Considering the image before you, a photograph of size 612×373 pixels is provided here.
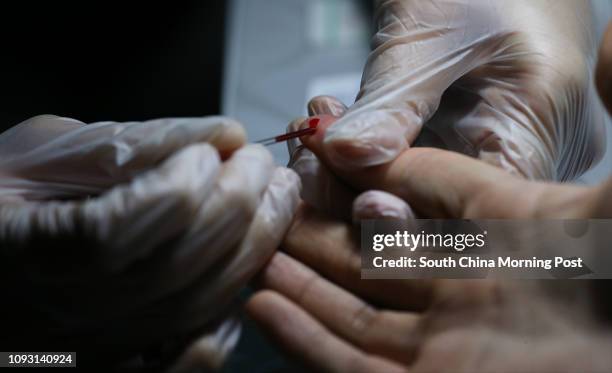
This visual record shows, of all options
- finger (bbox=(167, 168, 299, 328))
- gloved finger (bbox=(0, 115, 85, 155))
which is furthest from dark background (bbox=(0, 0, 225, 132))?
finger (bbox=(167, 168, 299, 328))

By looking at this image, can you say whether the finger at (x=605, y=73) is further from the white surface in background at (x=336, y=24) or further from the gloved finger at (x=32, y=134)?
Result: the white surface in background at (x=336, y=24)

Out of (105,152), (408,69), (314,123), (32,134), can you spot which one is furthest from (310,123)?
(32,134)

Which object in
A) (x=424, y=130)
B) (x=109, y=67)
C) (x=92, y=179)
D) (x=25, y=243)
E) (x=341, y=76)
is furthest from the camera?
(x=341, y=76)

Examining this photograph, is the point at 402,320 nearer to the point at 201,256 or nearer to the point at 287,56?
the point at 201,256

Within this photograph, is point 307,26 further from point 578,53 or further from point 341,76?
point 578,53

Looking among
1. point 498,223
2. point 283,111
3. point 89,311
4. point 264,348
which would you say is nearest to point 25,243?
point 89,311

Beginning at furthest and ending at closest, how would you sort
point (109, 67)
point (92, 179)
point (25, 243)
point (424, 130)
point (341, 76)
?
1. point (341, 76)
2. point (109, 67)
3. point (424, 130)
4. point (92, 179)
5. point (25, 243)
